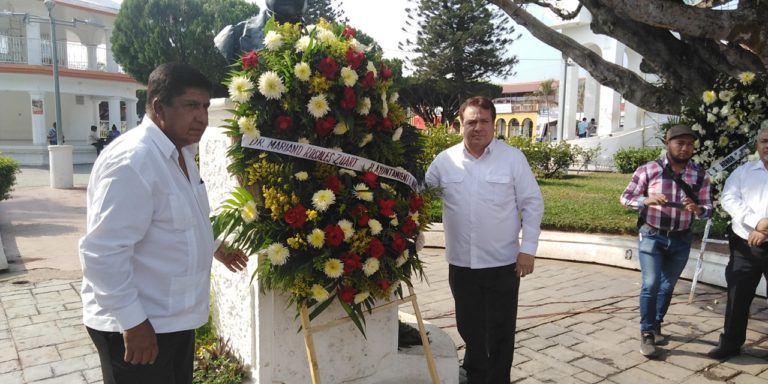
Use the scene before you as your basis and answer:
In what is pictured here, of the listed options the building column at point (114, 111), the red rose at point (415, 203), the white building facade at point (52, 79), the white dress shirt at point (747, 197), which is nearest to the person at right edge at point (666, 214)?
the white dress shirt at point (747, 197)

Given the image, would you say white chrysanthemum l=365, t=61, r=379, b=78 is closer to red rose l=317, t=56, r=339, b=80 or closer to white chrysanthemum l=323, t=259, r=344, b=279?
red rose l=317, t=56, r=339, b=80

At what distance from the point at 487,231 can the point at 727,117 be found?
3389 mm

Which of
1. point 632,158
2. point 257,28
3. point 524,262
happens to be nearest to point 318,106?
point 257,28

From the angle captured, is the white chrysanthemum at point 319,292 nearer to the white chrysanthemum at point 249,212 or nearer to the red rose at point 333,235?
the red rose at point 333,235

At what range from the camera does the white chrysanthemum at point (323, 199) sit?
2594 mm

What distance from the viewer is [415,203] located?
2.95 meters

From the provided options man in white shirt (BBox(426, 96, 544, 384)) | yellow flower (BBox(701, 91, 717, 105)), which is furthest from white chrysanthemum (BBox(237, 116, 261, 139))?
yellow flower (BBox(701, 91, 717, 105))

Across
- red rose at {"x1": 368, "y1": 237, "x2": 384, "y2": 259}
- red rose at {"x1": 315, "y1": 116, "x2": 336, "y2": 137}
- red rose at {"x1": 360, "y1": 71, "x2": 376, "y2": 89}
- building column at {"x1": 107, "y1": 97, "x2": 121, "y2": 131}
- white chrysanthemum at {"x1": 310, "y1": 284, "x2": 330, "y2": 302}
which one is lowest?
white chrysanthemum at {"x1": 310, "y1": 284, "x2": 330, "y2": 302}

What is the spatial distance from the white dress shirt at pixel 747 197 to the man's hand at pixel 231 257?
3.29m

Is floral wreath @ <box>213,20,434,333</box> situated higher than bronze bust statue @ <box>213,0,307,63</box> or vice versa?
bronze bust statue @ <box>213,0,307,63</box>

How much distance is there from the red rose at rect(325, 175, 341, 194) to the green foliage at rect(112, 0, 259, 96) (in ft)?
66.8

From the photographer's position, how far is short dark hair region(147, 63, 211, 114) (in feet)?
6.53

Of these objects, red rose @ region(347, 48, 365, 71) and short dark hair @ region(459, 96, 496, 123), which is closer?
red rose @ region(347, 48, 365, 71)

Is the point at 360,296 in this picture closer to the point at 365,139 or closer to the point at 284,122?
the point at 365,139
